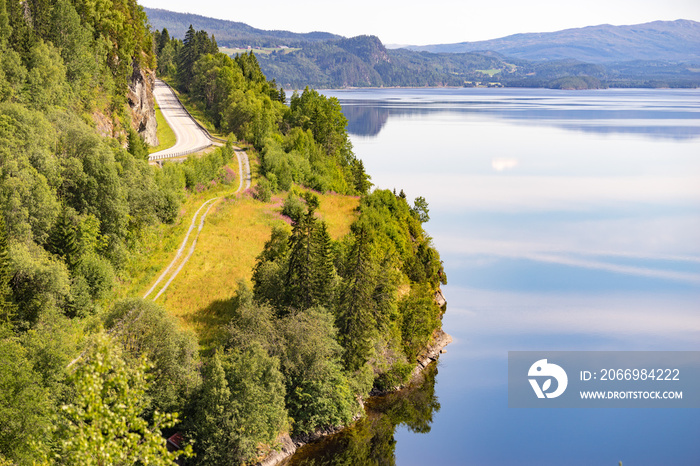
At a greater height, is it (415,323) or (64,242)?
(64,242)

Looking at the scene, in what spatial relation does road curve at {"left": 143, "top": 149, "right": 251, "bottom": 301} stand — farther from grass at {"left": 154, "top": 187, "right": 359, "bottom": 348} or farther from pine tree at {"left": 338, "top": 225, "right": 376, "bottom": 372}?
pine tree at {"left": 338, "top": 225, "right": 376, "bottom": 372}

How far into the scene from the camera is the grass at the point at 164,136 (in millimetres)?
92381

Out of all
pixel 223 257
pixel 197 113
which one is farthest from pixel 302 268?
pixel 197 113

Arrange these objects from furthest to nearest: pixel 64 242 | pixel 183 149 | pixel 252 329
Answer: pixel 183 149 → pixel 64 242 → pixel 252 329

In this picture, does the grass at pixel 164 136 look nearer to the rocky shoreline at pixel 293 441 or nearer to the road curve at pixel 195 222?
the road curve at pixel 195 222

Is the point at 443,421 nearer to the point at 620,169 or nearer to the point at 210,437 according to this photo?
the point at 210,437

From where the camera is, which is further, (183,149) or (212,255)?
(183,149)

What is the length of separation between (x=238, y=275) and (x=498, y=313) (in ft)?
99.8

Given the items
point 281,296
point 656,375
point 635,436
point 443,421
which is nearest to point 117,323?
point 281,296

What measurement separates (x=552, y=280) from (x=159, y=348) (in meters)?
55.2

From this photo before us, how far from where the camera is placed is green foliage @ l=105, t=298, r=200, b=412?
126 feet

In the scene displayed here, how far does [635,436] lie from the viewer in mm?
46188

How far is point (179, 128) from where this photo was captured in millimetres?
108688

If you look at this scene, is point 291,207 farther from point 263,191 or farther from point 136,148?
point 136,148
